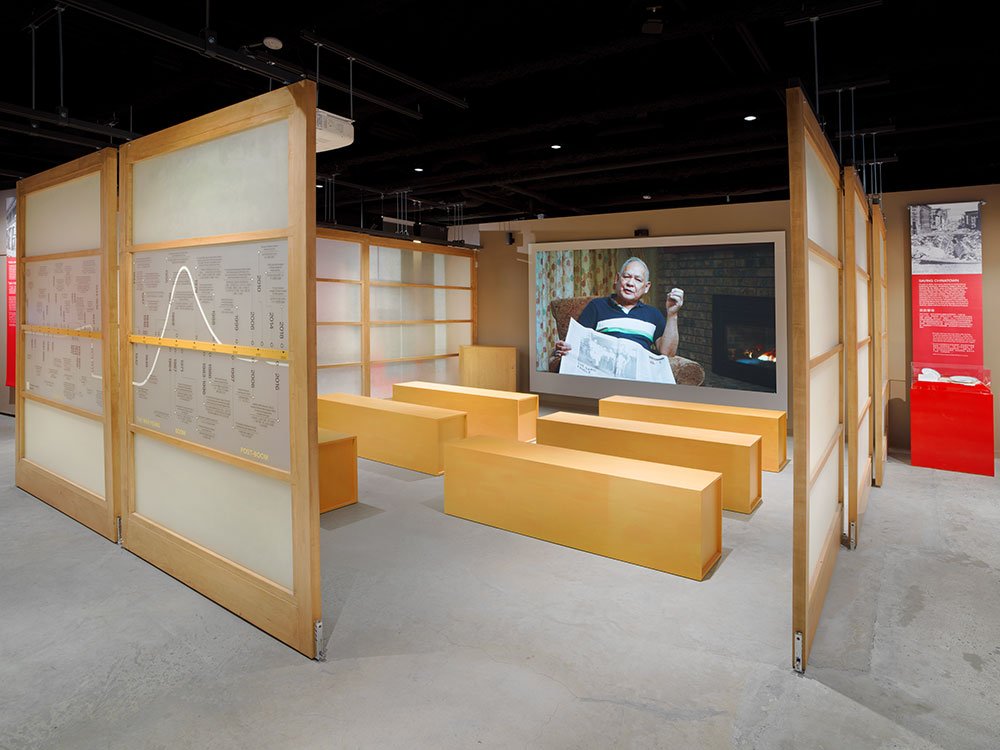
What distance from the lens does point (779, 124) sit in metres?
5.67

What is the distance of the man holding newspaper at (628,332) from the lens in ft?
26.3

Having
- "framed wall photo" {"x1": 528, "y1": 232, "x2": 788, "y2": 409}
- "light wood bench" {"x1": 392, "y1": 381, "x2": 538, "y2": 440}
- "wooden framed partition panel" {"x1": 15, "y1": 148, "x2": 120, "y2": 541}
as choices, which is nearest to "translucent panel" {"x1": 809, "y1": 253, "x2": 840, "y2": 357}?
"light wood bench" {"x1": 392, "y1": 381, "x2": 538, "y2": 440}

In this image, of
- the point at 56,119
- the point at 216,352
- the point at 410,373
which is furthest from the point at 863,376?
the point at 410,373

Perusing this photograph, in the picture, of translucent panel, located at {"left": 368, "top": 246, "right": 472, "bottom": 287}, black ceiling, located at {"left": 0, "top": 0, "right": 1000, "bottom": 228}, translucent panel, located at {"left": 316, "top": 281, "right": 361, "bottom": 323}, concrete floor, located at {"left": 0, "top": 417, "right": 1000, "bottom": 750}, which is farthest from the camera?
translucent panel, located at {"left": 368, "top": 246, "right": 472, "bottom": 287}

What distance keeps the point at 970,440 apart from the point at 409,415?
5.12 metres

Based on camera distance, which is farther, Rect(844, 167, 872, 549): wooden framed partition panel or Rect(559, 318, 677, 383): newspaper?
Rect(559, 318, 677, 383): newspaper

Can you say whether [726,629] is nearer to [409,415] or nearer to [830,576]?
[830,576]

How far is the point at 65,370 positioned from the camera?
434 centimetres

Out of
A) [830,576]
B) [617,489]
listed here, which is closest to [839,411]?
[830,576]

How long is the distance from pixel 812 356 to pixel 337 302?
6.60m

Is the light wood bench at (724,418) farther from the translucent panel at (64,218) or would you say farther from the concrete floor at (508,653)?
the translucent panel at (64,218)

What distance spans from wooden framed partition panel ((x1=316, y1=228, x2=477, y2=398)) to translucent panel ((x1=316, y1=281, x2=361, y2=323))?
0.01 metres

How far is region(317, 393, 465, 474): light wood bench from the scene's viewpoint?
5.61 m

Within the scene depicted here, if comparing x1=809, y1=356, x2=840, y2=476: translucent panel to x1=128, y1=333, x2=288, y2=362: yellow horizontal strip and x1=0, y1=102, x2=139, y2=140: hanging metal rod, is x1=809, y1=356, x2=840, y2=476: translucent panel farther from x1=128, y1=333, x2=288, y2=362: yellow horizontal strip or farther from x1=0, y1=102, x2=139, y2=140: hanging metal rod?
x1=0, y1=102, x2=139, y2=140: hanging metal rod
